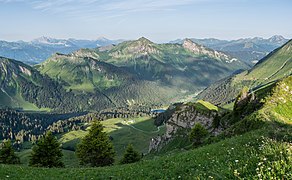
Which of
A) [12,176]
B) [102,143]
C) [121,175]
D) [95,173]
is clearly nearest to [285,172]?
[121,175]

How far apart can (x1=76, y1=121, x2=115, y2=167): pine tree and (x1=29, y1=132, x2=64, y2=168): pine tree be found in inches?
206

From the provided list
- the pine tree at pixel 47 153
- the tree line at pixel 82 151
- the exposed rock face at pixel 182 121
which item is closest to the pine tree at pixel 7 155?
the tree line at pixel 82 151

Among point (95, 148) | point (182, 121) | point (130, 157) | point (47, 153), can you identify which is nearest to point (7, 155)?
point (47, 153)

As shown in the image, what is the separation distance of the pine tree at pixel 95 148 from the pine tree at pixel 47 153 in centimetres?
523

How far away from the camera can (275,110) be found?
4869 centimetres

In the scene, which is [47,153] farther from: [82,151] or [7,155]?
[7,155]

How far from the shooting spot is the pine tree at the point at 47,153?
62.0 metres

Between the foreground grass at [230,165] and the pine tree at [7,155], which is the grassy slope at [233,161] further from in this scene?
the pine tree at [7,155]

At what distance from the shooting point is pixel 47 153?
205 ft

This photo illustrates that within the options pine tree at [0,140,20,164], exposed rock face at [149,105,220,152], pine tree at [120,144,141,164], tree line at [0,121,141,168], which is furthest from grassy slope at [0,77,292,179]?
exposed rock face at [149,105,220,152]

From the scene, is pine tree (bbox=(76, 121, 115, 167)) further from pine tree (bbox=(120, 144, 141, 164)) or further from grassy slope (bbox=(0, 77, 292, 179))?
grassy slope (bbox=(0, 77, 292, 179))

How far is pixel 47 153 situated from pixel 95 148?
9.91m

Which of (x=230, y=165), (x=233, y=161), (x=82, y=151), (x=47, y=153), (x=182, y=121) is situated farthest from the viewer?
(x=182, y=121)

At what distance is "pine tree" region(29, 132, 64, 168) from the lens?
62.0 m
